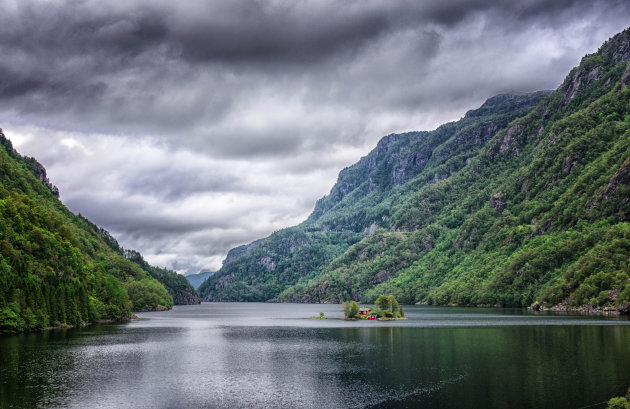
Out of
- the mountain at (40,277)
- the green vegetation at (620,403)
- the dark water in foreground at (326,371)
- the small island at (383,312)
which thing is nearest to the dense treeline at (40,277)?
the mountain at (40,277)

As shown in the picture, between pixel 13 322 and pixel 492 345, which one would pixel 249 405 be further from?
pixel 13 322

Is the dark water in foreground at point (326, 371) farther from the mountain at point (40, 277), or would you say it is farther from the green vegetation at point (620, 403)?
the mountain at point (40, 277)

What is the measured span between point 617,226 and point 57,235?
653ft

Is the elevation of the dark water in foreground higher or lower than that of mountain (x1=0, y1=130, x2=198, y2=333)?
lower

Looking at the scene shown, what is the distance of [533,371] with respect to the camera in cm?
6391

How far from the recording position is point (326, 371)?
230ft

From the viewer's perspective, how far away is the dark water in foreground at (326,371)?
5272 cm

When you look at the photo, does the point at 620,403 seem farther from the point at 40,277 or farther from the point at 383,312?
the point at 383,312

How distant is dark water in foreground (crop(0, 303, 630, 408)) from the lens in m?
52.7

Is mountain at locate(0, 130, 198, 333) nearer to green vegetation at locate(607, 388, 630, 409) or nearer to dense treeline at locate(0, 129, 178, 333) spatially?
dense treeline at locate(0, 129, 178, 333)

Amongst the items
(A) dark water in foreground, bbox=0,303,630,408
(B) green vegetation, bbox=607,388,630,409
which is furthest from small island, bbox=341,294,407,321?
(B) green vegetation, bbox=607,388,630,409

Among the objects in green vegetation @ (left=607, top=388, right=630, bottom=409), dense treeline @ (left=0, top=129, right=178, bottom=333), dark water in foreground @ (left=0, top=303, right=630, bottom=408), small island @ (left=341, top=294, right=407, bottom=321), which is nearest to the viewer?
green vegetation @ (left=607, top=388, right=630, bottom=409)

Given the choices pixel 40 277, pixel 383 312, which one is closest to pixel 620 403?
pixel 40 277

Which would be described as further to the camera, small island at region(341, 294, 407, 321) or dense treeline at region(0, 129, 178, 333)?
small island at region(341, 294, 407, 321)
